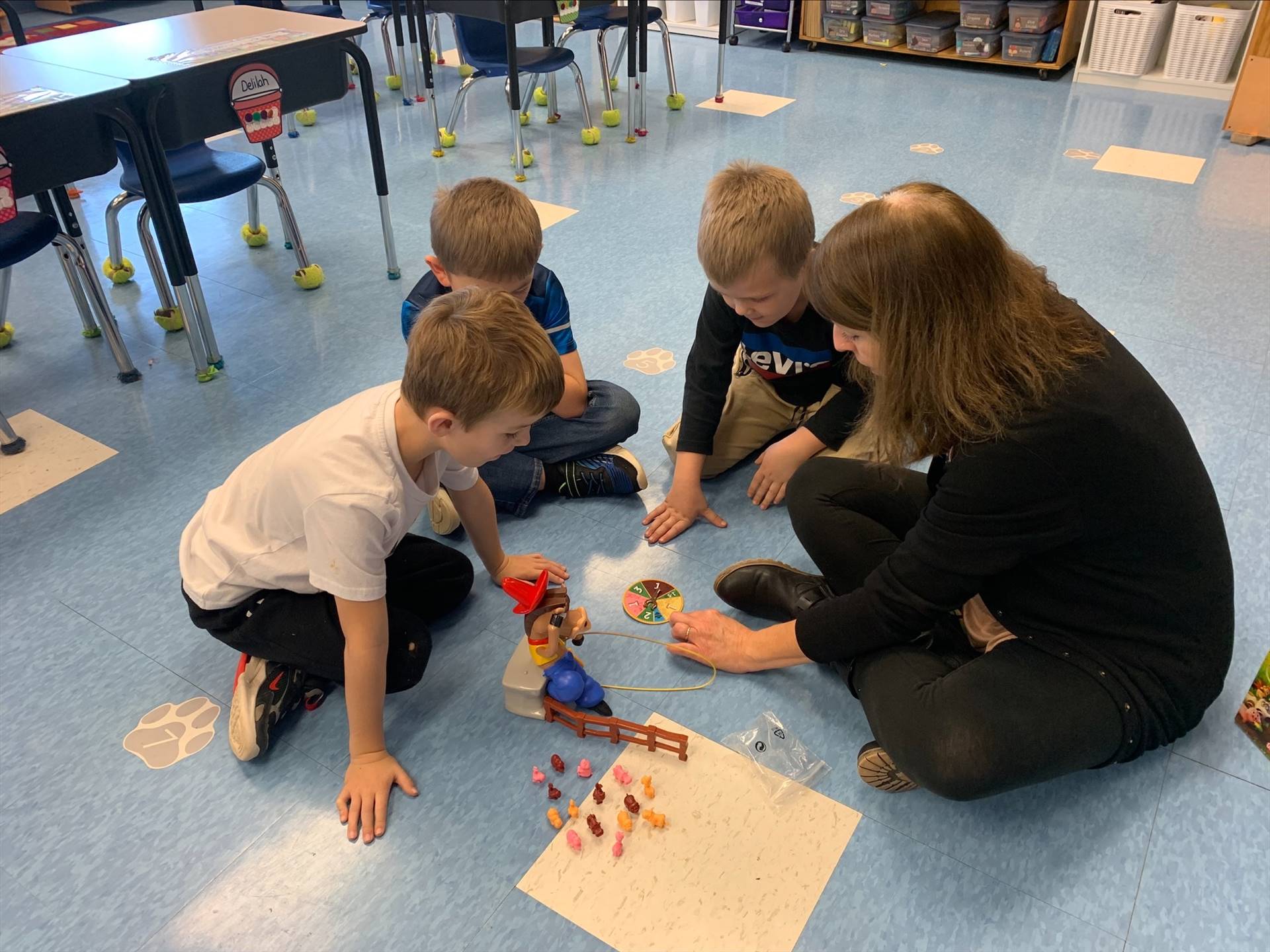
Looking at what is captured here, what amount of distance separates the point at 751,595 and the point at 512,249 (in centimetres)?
61

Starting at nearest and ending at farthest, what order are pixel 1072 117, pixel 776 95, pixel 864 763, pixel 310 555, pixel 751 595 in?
1. pixel 310 555
2. pixel 864 763
3. pixel 751 595
4. pixel 1072 117
5. pixel 776 95

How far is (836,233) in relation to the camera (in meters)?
0.84

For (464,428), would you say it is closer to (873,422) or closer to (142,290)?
(873,422)

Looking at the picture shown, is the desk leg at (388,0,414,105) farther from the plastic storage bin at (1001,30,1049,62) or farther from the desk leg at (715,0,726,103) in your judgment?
the plastic storage bin at (1001,30,1049,62)

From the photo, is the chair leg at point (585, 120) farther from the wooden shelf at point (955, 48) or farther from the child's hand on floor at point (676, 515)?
the child's hand on floor at point (676, 515)

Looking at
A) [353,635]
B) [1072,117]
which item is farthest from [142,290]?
[1072,117]

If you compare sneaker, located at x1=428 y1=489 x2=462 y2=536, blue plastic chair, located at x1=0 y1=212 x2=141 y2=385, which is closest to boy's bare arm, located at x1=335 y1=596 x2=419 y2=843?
sneaker, located at x1=428 y1=489 x2=462 y2=536

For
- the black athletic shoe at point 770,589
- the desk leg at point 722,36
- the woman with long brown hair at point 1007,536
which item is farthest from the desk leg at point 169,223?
the desk leg at point 722,36

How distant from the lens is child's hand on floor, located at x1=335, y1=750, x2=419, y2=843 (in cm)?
100

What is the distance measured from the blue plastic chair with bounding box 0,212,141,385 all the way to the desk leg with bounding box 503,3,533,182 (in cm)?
137

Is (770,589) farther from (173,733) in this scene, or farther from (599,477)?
(173,733)

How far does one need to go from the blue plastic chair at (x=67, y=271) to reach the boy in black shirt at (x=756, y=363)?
3.80ft

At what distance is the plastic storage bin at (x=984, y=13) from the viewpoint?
3850 millimetres

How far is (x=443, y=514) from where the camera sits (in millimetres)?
1417
